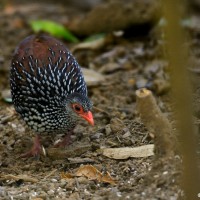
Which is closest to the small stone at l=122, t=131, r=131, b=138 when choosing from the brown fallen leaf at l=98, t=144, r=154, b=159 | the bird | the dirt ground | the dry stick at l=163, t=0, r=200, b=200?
the dirt ground

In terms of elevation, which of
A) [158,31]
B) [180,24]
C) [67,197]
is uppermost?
[180,24]

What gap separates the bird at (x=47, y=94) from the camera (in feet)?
19.2

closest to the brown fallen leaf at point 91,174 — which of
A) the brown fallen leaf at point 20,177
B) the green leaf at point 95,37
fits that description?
the brown fallen leaf at point 20,177

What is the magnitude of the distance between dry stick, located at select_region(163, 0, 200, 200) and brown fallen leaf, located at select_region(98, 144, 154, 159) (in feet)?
6.05

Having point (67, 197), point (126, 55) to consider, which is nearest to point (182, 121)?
point (67, 197)

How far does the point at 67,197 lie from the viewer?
5023mm

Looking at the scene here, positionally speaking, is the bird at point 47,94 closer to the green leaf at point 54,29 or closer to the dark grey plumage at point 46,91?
the dark grey plumage at point 46,91

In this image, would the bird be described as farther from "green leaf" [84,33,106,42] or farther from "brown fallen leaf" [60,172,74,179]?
"green leaf" [84,33,106,42]

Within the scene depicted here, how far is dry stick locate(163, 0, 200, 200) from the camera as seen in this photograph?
10.7 feet

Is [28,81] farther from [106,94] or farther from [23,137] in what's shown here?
[106,94]

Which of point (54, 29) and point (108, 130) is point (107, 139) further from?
point (54, 29)

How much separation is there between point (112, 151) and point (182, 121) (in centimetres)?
231

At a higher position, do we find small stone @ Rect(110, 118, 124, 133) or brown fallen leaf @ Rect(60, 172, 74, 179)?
small stone @ Rect(110, 118, 124, 133)

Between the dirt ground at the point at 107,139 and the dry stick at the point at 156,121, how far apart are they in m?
0.10
